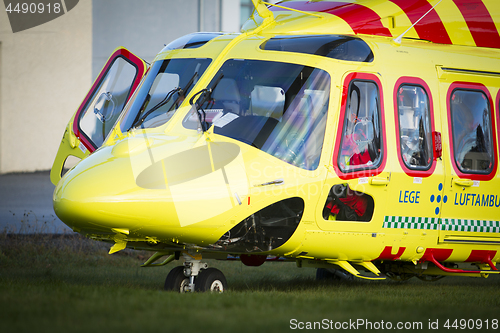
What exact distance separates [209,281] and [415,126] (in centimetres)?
269

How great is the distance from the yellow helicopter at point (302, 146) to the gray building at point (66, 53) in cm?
998

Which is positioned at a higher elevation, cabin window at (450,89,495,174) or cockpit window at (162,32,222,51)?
cockpit window at (162,32,222,51)

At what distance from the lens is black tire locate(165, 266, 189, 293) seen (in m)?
6.44

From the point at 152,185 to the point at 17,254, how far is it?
15.8 ft

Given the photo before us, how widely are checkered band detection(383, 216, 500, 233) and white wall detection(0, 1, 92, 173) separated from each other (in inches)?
493

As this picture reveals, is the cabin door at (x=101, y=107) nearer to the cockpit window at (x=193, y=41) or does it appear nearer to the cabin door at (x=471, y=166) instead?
the cockpit window at (x=193, y=41)

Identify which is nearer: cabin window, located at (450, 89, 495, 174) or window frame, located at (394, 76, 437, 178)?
window frame, located at (394, 76, 437, 178)

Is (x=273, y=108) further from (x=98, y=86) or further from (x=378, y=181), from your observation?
(x=98, y=86)

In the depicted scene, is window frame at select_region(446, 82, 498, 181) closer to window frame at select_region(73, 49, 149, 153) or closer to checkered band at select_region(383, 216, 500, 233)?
checkered band at select_region(383, 216, 500, 233)

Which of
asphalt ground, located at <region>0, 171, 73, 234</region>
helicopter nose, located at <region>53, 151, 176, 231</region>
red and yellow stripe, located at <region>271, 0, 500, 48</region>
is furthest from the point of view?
asphalt ground, located at <region>0, 171, 73, 234</region>

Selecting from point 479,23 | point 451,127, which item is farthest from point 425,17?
point 451,127

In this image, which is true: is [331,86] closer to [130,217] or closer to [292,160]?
[292,160]

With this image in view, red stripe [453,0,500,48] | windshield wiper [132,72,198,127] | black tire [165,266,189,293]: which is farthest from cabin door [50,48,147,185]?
red stripe [453,0,500,48]

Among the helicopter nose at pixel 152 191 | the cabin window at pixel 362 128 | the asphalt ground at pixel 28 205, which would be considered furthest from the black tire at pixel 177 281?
the asphalt ground at pixel 28 205
